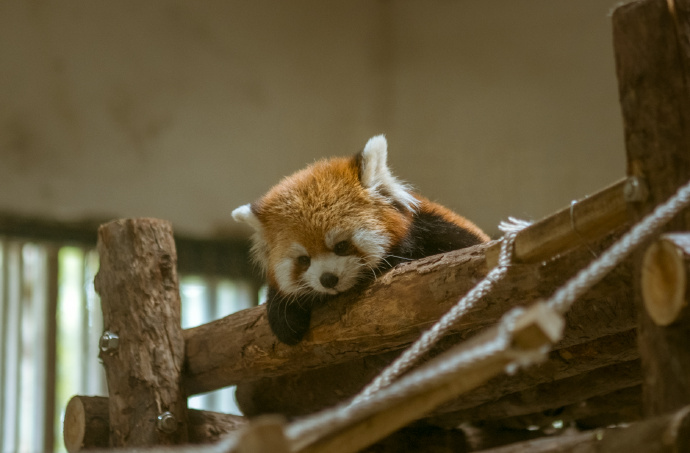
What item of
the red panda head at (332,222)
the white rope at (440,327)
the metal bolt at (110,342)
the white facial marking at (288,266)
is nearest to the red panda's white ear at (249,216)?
the red panda head at (332,222)

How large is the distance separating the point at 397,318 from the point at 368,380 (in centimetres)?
49

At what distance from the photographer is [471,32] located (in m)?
5.82

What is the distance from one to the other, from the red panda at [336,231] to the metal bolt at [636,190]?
0.99m

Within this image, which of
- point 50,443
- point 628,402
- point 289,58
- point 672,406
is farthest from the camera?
point 289,58

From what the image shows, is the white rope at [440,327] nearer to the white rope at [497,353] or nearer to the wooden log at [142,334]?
the white rope at [497,353]

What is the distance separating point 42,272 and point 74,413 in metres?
1.87

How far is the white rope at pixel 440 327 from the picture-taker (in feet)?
4.96

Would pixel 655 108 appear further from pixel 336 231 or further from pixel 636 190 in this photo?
pixel 336 231

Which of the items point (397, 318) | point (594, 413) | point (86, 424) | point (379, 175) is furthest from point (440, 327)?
point (594, 413)

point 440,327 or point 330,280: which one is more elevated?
point 330,280

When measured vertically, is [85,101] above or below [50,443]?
above

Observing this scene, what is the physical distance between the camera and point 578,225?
1589mm

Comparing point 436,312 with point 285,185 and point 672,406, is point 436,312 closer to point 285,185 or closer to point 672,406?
point 672,406

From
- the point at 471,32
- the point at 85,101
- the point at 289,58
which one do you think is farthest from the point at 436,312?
the point at 471,32
